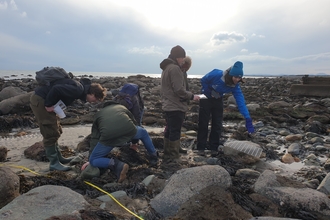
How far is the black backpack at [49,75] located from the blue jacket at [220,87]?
2.55m

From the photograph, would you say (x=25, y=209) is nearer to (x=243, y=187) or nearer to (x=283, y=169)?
(x=243, y=187)

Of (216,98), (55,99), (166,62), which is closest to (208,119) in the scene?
(216,98)

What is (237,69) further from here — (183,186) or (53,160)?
(53,160)

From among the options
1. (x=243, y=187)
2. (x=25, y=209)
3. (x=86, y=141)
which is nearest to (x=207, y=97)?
(x=243, y=187)

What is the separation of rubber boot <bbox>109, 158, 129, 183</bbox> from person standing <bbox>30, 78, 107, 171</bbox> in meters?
0.92

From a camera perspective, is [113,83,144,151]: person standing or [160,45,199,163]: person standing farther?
[113,83,144,151]: person standing

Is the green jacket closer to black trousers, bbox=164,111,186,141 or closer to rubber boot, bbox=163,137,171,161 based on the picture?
black trousers, bbox=164,111,186,141

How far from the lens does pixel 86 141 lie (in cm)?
540

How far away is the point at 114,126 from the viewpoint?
362 cm

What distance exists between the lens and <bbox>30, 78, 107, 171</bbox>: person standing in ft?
12.5

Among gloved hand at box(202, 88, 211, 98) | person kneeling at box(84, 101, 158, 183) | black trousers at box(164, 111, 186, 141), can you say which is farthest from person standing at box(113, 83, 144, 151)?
gloved hand at box(202, 88, 211, 98)

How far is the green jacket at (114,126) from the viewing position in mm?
3623

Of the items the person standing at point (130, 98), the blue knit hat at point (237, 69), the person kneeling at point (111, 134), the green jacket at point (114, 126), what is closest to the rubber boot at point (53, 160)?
the person kneeling at point (111, 134)

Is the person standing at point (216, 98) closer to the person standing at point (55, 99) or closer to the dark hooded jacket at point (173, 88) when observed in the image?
the dark hooded jacket at point (173, 88)
